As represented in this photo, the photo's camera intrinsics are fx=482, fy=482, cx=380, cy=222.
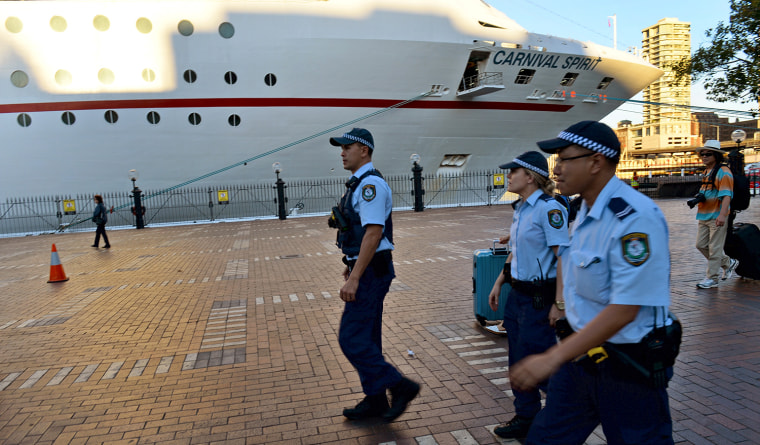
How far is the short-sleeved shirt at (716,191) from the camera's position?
5926 millimetres

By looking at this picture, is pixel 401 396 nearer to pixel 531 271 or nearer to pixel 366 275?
pixel 366 275

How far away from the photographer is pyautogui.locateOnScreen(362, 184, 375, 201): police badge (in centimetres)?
298

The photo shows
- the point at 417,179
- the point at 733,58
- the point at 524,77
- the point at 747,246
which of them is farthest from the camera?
the point at 524,77

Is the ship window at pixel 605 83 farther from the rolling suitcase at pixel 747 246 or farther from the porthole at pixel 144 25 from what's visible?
the porthole at pixel 144 25

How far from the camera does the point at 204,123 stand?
18469mm

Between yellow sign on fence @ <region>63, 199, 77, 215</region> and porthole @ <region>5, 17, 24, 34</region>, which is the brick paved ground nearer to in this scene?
yellow sign on fence @ <region>63, 199, 77, 215</region>

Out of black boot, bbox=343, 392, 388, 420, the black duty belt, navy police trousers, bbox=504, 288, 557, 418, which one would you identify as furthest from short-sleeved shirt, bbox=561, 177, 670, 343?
black boot, bbox=343, 392, 388, 420

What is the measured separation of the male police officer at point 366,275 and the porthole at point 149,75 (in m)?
17.5

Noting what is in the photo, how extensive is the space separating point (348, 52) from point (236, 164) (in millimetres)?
6222

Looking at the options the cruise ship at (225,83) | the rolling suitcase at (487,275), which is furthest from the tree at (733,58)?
the rolling suitcase at (487,275)

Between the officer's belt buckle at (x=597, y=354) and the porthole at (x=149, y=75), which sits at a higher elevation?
the porthole at (x=149, y=75)

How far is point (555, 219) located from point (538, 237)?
0.15m

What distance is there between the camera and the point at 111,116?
18094 mm

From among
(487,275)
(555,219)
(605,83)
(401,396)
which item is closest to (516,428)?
(401,396)
